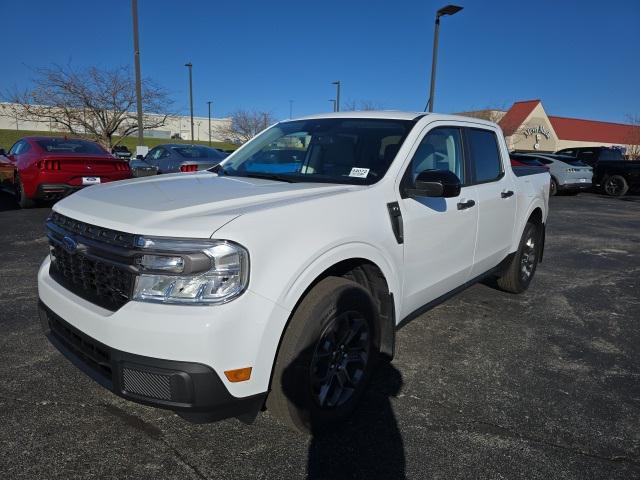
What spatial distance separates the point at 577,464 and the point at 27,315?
417cm

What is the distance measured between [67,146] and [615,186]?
1881cm

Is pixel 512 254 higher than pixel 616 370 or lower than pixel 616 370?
higher

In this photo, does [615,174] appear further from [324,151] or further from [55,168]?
[55,168]

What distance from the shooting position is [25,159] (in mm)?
8953

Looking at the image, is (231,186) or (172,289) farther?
(231,186)

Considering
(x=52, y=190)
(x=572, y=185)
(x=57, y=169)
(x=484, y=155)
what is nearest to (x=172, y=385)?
(x=484, y=155)

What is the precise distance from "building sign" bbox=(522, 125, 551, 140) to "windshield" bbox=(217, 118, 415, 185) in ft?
166

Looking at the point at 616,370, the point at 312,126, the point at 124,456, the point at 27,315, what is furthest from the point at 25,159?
the point at 616,370

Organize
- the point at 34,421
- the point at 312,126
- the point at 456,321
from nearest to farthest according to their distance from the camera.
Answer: the point at 34,421
the point at 312,126
the point at 456,321

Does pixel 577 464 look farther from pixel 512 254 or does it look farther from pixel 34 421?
pixel 34 421

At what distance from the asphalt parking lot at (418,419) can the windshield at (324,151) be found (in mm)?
1445

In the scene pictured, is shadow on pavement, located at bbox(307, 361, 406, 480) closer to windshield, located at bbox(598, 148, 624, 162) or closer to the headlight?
the headlight

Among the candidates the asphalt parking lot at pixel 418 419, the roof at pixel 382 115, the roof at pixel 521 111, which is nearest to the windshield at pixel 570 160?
the asphalt parking lot at pixel 418 419

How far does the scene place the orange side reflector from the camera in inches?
79.0
